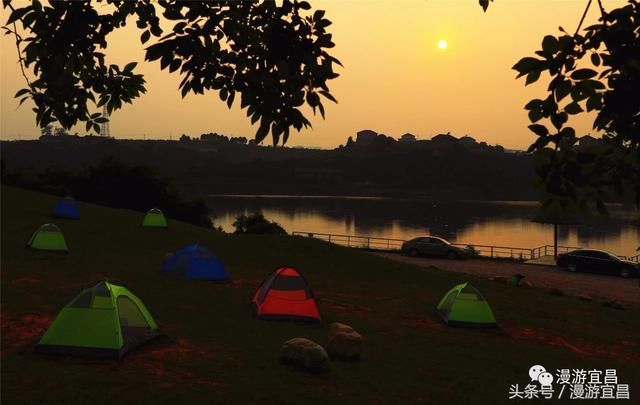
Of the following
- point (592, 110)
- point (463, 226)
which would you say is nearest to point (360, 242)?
point (463, 226)

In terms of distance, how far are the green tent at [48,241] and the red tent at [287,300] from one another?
12.5 meters

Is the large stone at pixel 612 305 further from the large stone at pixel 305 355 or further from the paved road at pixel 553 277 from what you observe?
the large stone at pixel 305 355

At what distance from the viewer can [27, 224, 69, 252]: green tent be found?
23.6m

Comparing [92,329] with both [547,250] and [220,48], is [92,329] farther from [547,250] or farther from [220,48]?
[547,250]

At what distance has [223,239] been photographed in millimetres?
32375

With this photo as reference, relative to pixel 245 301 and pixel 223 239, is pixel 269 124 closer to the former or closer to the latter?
pixel 245 301

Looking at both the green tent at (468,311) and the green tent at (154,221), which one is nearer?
the green tent at (468,311)

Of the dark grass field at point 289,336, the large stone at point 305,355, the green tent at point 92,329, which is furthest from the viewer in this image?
the large stone at point 305,355

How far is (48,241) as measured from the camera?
77.7 ft

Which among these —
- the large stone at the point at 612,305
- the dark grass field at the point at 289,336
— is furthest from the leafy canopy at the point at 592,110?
the large stone at the point at 612,305

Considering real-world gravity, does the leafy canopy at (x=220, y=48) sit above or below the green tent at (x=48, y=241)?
above

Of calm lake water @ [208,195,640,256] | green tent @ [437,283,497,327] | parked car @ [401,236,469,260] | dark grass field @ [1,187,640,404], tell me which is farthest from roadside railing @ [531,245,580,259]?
A: green tent @ [437,283,497,327]

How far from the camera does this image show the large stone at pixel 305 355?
1109 centimetres

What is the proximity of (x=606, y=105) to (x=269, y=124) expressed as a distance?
6.89 ft
